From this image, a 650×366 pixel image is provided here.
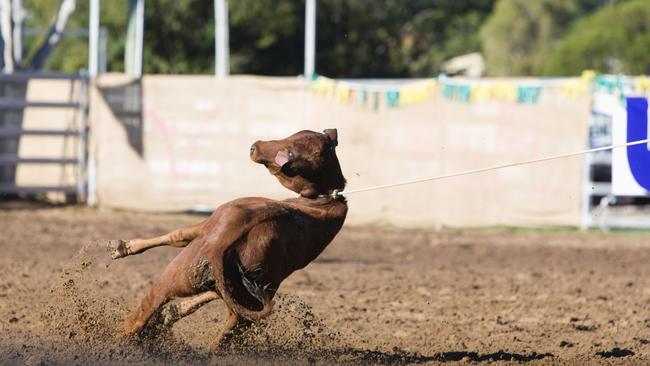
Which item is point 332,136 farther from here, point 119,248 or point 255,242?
Answer: point 119,248

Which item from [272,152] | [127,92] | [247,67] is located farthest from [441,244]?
[247,67]

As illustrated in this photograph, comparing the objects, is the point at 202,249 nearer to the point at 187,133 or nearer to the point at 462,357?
the point at 462,357

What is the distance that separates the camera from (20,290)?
822 cm

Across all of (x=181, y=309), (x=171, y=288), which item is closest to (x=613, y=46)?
(x=181, y=309)

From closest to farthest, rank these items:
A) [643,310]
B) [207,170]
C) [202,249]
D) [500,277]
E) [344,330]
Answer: [202,249] → [344,330] → [643,310] → [500,277] → [207,170]

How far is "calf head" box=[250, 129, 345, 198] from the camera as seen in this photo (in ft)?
18.6

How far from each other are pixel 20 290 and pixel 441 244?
19.1 feet

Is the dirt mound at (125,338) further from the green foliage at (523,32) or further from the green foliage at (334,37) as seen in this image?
the green foliage at (523,32)

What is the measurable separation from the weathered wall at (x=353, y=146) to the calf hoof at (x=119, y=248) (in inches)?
348

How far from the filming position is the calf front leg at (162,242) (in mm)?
5527

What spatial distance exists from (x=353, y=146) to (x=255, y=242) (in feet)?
30.7

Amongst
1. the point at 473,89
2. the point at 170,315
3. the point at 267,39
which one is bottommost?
the point at 170,315

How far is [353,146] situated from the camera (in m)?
14.7

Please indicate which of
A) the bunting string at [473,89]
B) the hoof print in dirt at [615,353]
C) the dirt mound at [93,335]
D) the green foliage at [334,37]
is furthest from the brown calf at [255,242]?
the green foliage at [334,37]
